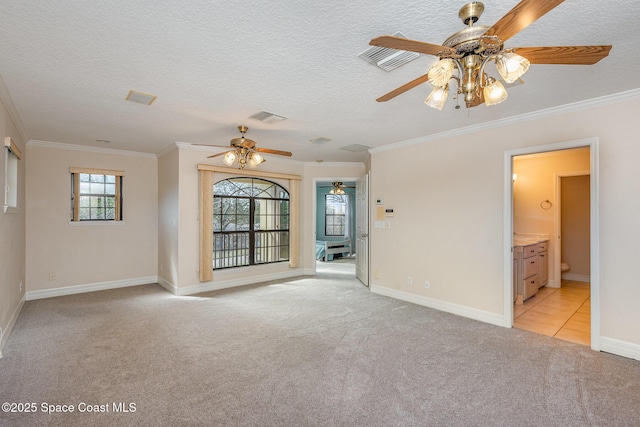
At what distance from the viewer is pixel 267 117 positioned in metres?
3.54

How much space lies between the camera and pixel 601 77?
2531mm

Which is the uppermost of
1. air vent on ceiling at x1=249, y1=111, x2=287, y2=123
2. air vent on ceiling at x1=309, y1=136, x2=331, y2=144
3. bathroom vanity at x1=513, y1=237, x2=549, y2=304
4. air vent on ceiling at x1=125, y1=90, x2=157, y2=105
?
air vent on ceiling at x1=125, y1=90, x2=157, y2=105

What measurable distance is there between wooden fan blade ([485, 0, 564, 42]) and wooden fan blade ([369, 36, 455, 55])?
0.22 meters

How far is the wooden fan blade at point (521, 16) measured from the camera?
117 centimetres

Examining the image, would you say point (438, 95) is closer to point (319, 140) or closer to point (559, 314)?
point (319, 140)

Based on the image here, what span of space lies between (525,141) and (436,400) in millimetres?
2929

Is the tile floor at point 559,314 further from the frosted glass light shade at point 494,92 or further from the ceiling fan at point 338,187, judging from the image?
the ceiling fan at point 338,187

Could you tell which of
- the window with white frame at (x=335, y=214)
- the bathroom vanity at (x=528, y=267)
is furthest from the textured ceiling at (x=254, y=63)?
the window with white frame at (x=335, y=214)

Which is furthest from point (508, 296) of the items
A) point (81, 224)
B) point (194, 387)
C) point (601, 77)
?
point (81, 224)

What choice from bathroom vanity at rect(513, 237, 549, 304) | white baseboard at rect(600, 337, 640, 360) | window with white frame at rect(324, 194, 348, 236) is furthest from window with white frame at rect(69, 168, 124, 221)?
white baseboard at rect(600, 337, 640, 360)

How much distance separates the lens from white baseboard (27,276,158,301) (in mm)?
4773

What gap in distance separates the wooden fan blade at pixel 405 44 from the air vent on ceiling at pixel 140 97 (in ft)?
8.06

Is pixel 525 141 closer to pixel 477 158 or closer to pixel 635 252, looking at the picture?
pixel 477 158

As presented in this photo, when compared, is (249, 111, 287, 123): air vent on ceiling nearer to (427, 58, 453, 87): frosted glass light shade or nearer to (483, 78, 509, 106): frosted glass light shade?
(427, 58, 453, 87): frosted glass light shade
